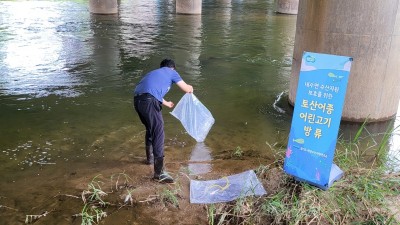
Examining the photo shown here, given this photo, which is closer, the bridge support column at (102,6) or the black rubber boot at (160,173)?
the black rubber boot at (160,173)

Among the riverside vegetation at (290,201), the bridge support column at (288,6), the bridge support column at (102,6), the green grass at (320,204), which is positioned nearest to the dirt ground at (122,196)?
the riverside vegetation at (290,201)

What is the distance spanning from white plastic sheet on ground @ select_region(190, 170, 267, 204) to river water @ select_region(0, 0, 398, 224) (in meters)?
0.57

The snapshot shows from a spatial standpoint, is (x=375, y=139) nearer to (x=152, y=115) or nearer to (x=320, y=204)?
(x=320, y=204)

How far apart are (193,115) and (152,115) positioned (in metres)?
0.76

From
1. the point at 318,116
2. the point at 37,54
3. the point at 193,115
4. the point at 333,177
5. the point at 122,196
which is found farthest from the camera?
the point at 37,54

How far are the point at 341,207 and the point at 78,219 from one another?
9.29 feet

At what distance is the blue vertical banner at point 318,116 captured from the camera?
3805mm

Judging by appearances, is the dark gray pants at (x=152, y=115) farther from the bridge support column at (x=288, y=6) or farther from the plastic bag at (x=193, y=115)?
the bridge support column at (x=288, y=6)

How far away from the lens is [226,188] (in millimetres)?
4723

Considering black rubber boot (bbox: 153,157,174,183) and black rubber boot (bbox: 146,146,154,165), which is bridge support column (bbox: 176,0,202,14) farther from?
black rubber boot (bbox: 153,157,174,183)

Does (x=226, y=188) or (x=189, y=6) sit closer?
(x=226, y=188)

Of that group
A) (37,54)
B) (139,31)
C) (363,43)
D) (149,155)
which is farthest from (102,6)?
(149,155)

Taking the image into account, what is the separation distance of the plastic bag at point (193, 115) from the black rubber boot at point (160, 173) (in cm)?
68

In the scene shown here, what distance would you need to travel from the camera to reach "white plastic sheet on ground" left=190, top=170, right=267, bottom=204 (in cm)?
447
